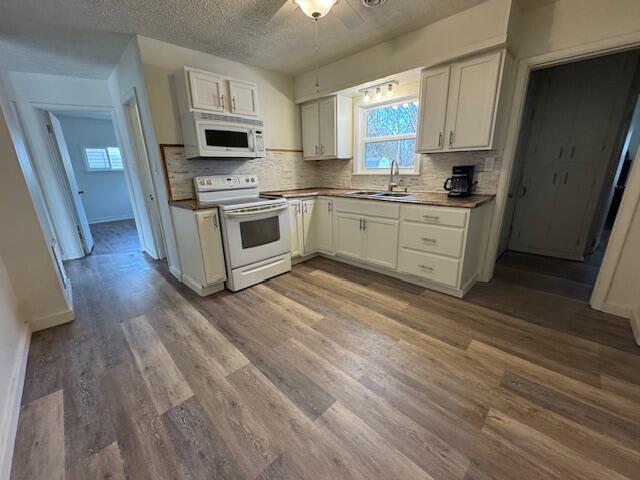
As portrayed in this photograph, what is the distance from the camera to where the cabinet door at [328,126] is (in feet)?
11.2

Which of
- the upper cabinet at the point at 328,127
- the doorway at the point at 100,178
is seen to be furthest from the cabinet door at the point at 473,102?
the doorway at the point at 100,178

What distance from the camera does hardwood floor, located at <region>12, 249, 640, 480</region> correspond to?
3.77ft

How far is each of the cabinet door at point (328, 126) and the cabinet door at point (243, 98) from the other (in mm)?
1019

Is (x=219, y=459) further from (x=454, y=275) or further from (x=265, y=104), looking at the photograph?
(x=265, y=104)

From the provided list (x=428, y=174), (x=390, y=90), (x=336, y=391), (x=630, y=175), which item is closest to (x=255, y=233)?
(x=336, y=391)

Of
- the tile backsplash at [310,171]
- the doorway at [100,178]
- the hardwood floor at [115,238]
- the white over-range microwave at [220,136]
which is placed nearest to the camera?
the white over-range microwave at [220,136]

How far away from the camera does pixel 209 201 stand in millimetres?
2750

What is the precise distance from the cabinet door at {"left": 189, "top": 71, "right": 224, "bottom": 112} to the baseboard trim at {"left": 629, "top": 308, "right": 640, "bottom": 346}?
393 cm

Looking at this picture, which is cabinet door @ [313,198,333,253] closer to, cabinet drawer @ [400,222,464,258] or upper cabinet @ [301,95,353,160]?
upper cabinet @ [301,95,353,160]

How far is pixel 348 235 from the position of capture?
127 inches

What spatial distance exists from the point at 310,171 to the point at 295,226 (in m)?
1.23

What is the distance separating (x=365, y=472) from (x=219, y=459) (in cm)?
65

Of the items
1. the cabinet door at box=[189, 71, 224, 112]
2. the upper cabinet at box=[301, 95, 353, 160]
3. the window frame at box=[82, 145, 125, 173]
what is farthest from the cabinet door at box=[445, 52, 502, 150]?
the window frame at box=[82, 145, 125, 173]

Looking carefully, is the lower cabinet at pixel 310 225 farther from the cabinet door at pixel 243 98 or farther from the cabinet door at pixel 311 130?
the cabinet door at pixel 243 98
